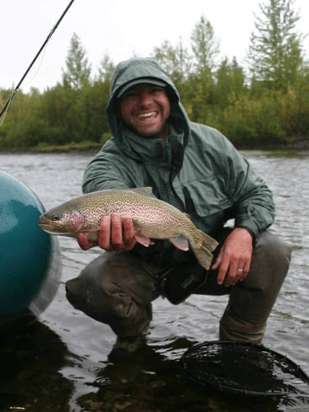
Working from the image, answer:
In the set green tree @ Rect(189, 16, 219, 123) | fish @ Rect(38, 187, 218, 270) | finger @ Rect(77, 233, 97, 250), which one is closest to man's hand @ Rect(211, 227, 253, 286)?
fish @ Rect(38, 187, 218, 270)

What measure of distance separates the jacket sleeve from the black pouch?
1.36 ft

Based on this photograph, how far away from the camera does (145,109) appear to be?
3.35 metres

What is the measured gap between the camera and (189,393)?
276 centimetres

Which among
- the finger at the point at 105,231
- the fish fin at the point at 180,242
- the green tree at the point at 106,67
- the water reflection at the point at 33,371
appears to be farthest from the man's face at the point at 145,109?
the green tree at the point at 106,67

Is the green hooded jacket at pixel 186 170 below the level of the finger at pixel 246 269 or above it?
above

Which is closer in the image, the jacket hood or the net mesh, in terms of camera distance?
the net mesh

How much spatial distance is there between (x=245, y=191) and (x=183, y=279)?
729 millimetres

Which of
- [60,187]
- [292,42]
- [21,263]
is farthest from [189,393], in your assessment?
[292,42]

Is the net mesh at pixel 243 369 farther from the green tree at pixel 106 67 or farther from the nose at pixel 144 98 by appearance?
the green tree at pixel 106 67

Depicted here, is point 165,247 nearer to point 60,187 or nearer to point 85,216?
point 85,216

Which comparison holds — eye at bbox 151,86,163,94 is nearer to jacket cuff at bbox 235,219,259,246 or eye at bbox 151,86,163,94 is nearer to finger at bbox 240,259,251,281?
jacket cuff at bbox 235,219,259,246

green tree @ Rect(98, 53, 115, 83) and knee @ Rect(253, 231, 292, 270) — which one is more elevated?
green tree @ Rect(98, 53, 115, 83)

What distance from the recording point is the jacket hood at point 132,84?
325 cm

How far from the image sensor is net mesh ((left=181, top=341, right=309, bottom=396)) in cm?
272
